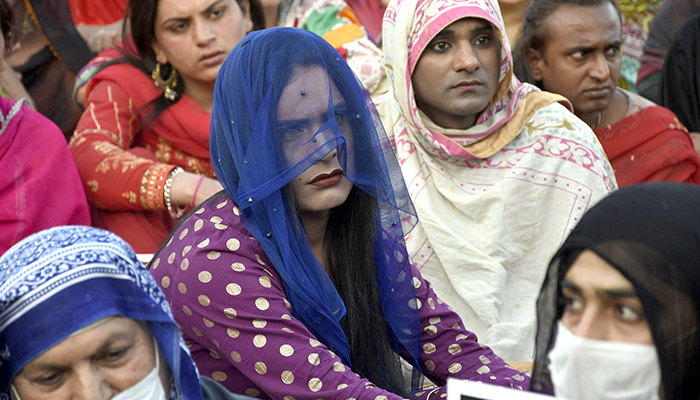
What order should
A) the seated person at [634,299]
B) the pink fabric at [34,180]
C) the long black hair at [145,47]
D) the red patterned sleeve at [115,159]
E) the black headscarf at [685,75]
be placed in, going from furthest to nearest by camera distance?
1. the black headscarf at [685,75]
2. the long black hair at [145,47]
3. the red patterned sleeve at [115,159]
4. the pink fabric at [34,180]
5. the seated person at [634,299]

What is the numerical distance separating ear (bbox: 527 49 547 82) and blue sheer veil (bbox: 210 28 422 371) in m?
1.61

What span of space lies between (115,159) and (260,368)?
4.96 feet

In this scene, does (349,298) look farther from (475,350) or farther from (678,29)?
(678,29)

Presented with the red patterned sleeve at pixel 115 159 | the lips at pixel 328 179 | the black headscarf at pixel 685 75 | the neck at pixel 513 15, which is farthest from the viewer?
the neck at pixel 513 15

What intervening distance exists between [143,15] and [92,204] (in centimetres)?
81

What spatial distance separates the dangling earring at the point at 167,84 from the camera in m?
3.34

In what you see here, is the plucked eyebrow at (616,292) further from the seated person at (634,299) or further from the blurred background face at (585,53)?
the blurred background face at (585,53)

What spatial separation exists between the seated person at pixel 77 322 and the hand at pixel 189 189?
151 cm

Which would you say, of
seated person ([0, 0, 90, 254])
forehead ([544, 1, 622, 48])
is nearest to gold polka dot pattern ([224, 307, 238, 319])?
seated person ([0, 0, 90, 254])

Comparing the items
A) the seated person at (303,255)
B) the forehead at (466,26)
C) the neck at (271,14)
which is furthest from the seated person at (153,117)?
the seated person at (303,255)

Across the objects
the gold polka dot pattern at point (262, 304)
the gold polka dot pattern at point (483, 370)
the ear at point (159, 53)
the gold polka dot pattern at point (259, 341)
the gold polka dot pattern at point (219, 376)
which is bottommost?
the gold polka dot pattern at point (483, 370)

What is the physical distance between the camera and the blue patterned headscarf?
134 centimetres

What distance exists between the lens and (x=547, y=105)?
296cm

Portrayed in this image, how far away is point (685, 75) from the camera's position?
152 inches
